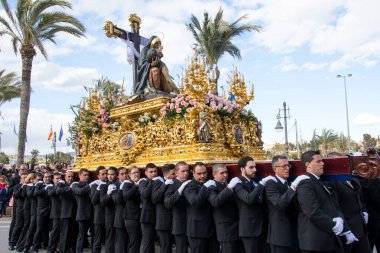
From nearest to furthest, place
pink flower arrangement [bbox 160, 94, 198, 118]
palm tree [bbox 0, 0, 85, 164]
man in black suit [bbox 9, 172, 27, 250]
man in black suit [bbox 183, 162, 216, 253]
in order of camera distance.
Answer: man in black suit [bbox 183, 162, 216, 253] < pink flower arrangement [bbox 160, 94, 198, 118] < man in black suit [bbox 9, 172, 27, 250] < palm tree [bbox 0, 0, 85, 164]

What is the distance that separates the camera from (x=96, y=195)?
23.6 ft

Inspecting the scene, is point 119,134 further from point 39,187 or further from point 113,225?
point 113,225

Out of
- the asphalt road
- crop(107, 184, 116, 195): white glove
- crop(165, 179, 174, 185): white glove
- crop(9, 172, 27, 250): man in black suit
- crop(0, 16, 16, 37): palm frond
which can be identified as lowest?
the asphalt road

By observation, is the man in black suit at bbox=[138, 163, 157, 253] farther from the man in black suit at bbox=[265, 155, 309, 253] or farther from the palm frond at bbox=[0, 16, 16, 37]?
the palm frond at bbox=[0, 16, 16, 37]

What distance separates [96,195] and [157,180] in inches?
62.7

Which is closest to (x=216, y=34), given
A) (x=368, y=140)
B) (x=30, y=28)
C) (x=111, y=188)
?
(x=30, y=28)

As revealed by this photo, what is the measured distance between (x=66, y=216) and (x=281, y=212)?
16.1ft

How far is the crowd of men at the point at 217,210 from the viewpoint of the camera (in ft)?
14.1

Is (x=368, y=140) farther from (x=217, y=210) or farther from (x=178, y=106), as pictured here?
(x=217, y=210)

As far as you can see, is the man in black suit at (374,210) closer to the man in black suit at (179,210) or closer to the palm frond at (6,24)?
the man in black suit at (179,210)

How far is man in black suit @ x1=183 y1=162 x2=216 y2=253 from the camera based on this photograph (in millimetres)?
5412

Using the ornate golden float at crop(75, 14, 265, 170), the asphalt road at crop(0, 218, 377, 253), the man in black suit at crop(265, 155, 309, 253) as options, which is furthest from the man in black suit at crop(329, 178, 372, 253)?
the asphalt road at crop(0, 218, 377, 253)

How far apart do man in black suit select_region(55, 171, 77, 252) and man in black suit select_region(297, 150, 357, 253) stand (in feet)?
16.8

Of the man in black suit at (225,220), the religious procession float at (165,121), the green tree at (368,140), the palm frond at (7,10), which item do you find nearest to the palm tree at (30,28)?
the palm frond at (7,10)
